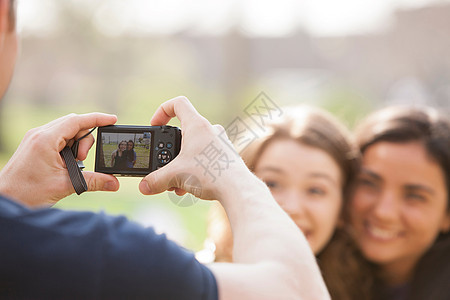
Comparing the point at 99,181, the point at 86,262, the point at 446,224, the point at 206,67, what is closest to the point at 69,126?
the point at 99,181

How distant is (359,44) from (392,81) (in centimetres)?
213

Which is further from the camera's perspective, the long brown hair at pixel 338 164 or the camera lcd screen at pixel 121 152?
the long brown hair at pixel 338 164

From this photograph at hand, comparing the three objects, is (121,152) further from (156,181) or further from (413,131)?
(413,131)

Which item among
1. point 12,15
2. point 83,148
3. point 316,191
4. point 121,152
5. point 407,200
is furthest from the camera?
point 407,200

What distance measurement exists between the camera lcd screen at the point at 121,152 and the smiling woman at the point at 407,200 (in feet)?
5.07

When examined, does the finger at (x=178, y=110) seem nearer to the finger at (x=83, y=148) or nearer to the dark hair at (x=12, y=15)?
the finger at (x=83, y=148)

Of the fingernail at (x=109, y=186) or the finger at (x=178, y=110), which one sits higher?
the finger at (x=178, y=110)

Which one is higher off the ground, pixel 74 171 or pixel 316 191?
pixel 74 171

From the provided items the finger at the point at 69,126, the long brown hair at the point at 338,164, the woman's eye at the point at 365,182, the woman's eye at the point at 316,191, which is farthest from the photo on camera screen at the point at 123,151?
the woman's eye at the point at 365,182

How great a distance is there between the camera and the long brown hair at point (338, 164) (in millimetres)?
2512

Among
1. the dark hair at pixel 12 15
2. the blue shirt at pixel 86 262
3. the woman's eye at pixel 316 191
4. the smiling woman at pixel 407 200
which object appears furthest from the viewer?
the smiling woman at pixel 407 200

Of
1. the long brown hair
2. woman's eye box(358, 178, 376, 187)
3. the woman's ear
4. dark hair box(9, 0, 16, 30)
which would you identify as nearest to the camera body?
dark hair box(9, 0, 16, 30)

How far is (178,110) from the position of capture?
1334mm

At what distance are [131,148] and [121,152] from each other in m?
0.03
